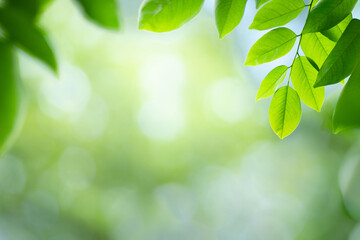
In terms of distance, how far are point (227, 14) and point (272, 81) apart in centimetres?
10

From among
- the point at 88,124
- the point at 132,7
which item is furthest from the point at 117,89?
the point at 132,7

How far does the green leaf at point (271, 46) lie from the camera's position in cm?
33

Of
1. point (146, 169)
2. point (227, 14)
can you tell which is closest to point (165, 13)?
point (227, 14)

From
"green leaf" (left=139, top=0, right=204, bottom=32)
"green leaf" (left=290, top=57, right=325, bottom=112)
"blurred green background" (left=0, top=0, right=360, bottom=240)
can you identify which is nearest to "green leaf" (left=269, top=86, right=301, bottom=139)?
"green leaf" (left=290, top=57, right=325, bottom=112)

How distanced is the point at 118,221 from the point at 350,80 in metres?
4.77

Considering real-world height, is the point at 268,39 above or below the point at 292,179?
below

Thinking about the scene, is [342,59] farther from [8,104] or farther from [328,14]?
[8,104]

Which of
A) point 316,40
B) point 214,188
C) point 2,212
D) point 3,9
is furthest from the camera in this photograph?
point 214,188

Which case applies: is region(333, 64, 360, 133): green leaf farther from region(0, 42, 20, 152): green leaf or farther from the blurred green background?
the blurred green background

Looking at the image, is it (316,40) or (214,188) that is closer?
(316,40)

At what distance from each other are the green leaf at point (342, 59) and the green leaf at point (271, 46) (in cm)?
7

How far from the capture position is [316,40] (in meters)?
0.33

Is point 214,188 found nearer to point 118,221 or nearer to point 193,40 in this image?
point 118,221

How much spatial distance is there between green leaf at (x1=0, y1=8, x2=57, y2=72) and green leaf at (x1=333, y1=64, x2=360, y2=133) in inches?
6.1
